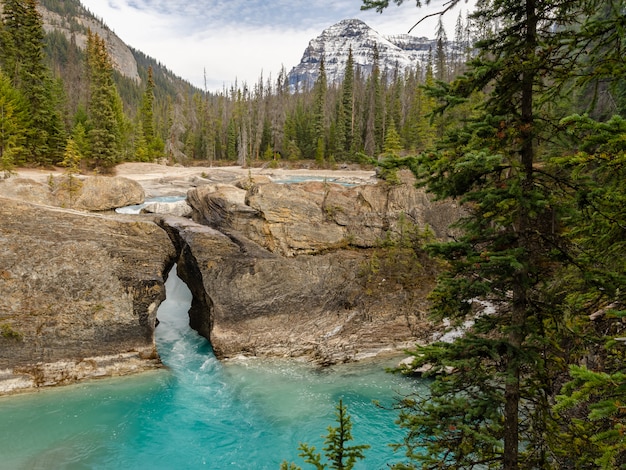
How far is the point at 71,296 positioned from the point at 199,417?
6.80 meters

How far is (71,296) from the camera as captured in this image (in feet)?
46.0

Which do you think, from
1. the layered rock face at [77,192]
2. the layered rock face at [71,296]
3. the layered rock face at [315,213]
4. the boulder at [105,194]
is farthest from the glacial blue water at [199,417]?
the boulder at [105,194]

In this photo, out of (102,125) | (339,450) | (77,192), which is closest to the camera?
(339,450)

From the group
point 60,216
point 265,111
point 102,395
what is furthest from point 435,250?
point 265,111

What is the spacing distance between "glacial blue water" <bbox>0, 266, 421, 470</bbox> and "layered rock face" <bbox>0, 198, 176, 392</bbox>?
875 millimetres

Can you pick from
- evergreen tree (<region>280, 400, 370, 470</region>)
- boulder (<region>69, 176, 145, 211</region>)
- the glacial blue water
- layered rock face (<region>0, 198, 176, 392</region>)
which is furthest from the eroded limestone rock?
→ evergreen tree (<region>280, 400, 370, 470</region>)

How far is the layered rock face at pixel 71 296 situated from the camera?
1304 cm

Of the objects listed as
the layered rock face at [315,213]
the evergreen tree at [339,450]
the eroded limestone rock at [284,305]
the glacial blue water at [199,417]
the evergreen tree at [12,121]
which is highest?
the evergreen tree at [12,121]

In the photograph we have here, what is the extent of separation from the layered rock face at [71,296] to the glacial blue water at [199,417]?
87 cm

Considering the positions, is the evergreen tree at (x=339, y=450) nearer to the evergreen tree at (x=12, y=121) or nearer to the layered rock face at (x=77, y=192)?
the layered rock face at (x=77, y=192)

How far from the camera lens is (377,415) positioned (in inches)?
476

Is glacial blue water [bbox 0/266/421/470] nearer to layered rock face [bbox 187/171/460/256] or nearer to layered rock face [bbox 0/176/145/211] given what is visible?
layered rock face [bbox 187/171/460/256]

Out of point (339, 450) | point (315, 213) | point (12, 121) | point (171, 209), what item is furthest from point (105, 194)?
point (339, 450)

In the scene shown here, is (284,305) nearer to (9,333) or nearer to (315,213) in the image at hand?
(315,213)
